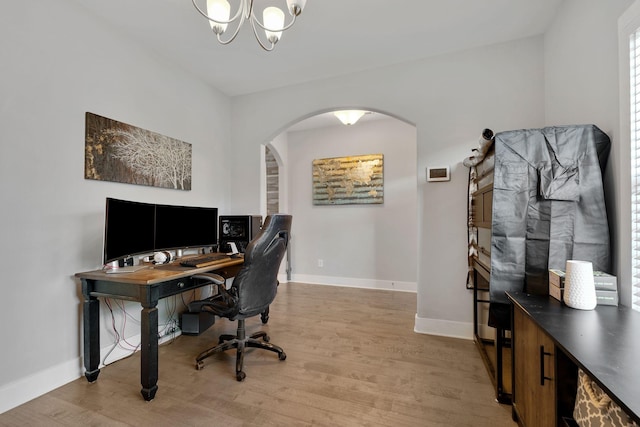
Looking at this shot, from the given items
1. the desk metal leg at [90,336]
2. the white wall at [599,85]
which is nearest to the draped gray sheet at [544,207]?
the white wall at [599,85]

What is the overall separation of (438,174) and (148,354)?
2.70 metres

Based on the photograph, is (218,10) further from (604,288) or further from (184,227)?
(604,288)

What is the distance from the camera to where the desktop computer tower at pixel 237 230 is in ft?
9.87

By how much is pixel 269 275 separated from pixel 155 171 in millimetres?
1502

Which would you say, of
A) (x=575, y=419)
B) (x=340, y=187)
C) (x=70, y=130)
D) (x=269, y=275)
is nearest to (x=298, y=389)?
(x=269, y=275)

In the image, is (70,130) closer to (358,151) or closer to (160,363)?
(160,363)

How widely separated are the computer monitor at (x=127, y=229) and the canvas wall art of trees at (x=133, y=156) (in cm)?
38

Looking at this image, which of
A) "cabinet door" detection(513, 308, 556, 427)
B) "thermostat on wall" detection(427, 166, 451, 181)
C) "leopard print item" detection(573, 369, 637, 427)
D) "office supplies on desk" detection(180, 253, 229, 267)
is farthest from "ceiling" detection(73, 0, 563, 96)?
"leopard print item" detection(573, 369, 637, 427)

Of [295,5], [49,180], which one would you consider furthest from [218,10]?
[49,180]

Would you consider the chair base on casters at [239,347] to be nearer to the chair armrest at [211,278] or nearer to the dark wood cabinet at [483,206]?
the chair armrest at [211,278]

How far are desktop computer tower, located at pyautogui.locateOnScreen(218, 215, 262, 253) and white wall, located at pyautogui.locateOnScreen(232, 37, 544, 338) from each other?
1717mm

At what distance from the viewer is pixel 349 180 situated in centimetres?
443

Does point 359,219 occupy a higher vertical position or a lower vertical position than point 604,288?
higher

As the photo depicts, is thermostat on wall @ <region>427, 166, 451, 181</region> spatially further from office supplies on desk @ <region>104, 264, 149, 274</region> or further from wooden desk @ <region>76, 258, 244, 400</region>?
office supplies on desk @ <region>104, 264, 149, 274</region>
